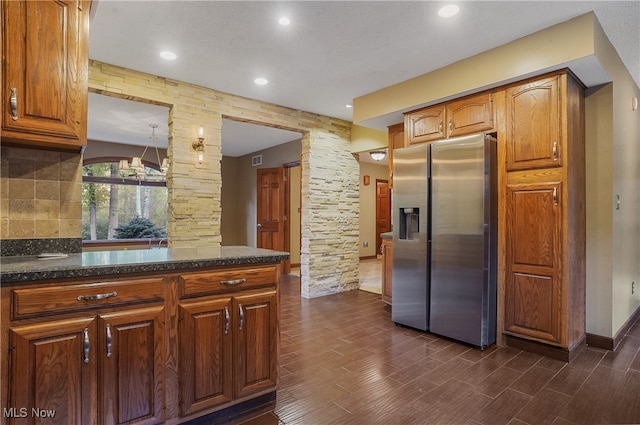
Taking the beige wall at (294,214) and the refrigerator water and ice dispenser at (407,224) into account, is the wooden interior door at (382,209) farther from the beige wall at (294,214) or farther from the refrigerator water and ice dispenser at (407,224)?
the refrigerator water and ice dispenser at (407,224)

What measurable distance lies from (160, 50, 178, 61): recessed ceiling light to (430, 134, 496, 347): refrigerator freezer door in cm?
263

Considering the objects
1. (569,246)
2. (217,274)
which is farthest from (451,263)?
(217,274)

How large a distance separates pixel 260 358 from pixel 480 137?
2531 mm

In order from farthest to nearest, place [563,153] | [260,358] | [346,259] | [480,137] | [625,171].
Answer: [346,259] < [625,171] < [480,137] < [563,153] < [260,358]

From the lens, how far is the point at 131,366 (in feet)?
5.23

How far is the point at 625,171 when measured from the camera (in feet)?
10.8

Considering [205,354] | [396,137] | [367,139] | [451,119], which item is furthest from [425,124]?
[205,354]

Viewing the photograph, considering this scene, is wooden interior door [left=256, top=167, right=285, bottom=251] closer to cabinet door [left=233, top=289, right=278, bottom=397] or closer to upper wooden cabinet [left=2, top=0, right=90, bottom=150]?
cabinet door [left=233, top=289, right=278, bottom=397]

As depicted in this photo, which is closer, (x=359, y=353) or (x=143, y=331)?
(x=143, y=331)

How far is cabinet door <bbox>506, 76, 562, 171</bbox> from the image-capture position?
2.71 metres

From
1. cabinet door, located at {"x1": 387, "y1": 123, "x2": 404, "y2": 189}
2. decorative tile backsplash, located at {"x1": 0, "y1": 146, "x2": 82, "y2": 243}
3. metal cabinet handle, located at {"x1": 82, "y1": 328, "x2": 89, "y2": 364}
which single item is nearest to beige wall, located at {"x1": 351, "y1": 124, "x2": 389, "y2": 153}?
cabinet door, located at {"x1": 387, "y1": 123, "x2": 404, "y2": 189}

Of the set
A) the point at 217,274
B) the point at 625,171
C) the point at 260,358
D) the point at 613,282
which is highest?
the point at 625,171

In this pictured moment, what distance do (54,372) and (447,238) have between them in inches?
116

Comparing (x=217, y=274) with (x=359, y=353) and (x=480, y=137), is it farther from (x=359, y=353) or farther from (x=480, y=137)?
(x=480, y=137)
